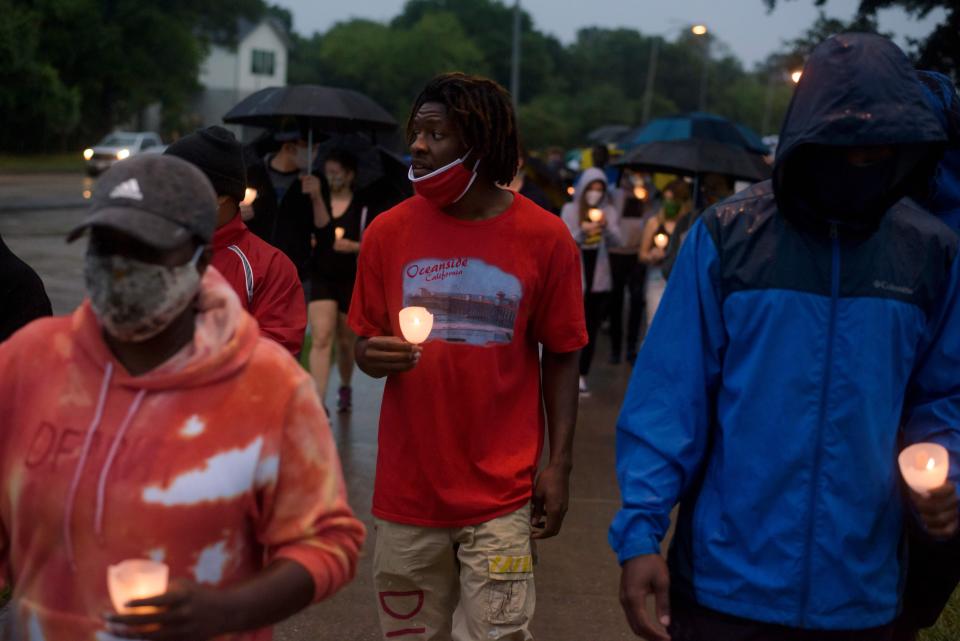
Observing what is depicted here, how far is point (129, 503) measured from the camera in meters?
2.27

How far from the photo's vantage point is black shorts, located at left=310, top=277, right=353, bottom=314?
9297mm

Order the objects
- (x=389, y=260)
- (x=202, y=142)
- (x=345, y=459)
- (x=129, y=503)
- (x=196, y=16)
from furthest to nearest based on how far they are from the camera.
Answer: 1. (x=196, y=16)
2. (x=345, y=459)
3. (x=202, y=142)
4. (x=389, y=260)
5. (x=129, y=503)

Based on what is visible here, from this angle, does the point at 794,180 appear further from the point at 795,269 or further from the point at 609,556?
the point at 609,556

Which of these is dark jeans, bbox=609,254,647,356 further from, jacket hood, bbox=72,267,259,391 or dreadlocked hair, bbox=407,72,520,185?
jacket hood, bbox=72,267,259,391

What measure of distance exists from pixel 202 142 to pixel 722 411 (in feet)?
7.41

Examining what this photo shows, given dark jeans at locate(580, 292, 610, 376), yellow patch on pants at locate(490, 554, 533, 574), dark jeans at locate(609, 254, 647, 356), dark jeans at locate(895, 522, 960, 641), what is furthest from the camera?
dark jeans at locate(609, 254, 647, 356)

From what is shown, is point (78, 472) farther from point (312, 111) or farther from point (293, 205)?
point (312, 111)

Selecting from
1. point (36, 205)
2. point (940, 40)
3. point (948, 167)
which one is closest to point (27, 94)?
point (36, 205)

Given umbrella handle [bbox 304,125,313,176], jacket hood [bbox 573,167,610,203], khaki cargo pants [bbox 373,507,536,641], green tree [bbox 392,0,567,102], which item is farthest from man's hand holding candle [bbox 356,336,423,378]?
green tree [bbox 392,0,567,102]

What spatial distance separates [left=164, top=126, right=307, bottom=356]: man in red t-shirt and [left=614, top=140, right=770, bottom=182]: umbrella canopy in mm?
7095

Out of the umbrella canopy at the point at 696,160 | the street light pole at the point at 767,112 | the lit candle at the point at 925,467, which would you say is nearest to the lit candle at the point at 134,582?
the lit candle at the point at 925,467

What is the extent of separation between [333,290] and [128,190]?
23.2 feet

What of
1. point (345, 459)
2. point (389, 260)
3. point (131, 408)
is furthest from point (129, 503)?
point (345, 459)

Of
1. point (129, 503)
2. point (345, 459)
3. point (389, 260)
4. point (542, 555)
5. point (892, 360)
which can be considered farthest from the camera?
point (345, 459)
